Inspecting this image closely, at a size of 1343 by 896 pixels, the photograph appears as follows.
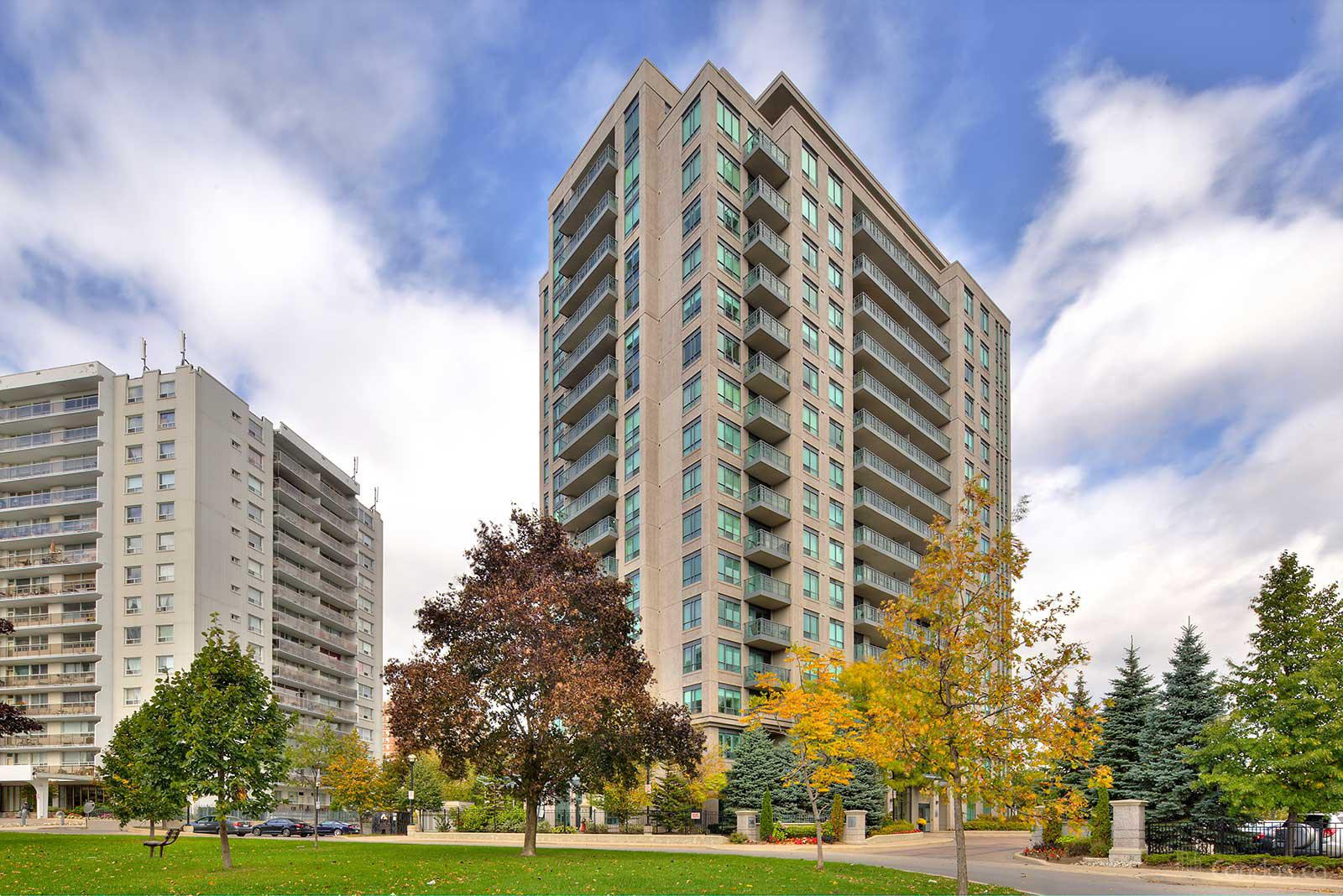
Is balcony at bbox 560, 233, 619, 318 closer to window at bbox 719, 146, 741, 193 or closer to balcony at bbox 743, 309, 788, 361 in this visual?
window at bbox 719, 146, 741, 193

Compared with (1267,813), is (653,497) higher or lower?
higher

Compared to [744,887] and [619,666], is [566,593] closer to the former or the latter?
[619,666]

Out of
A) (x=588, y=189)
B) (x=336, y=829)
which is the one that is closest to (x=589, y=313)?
(x=588, y=189)

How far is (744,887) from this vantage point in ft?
70.5

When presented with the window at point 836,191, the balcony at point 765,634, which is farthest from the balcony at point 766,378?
the window at point 836,191

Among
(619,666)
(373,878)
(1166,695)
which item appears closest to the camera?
(373,878)

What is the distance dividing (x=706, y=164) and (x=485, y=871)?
5293 cm

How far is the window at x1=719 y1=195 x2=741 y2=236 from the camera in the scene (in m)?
67.4

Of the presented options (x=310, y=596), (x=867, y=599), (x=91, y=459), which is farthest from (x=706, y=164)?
(x=310, y=596)

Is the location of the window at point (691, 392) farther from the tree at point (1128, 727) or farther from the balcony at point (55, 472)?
the balcony at point (55, 472)

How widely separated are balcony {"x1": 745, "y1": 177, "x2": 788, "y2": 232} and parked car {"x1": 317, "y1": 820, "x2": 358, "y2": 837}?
5284 cm

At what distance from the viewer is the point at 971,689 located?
20.8 m

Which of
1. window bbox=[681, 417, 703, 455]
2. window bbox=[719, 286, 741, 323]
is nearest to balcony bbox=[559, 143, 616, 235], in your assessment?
window bbox=[719, 286, 741, 323]

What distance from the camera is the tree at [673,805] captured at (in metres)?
50.0
